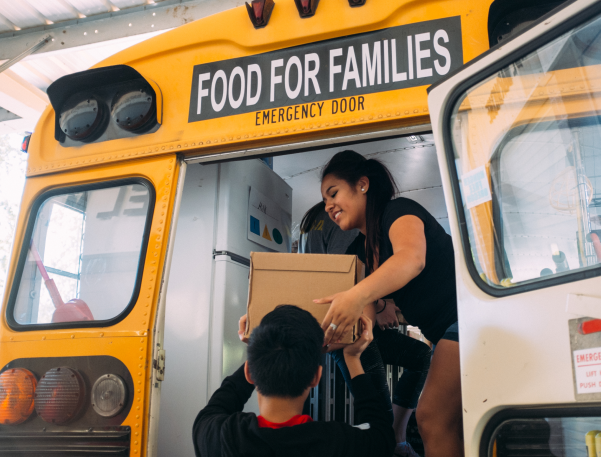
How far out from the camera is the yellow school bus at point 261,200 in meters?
1.28

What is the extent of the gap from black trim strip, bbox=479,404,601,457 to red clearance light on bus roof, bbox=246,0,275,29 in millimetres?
1611

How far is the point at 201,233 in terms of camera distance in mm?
2344

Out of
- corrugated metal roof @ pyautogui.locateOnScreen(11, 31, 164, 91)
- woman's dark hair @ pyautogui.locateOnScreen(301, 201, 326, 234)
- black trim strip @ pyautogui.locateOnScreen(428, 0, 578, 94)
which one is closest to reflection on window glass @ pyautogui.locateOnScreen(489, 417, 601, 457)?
black trim strip @ pyautogui.locateOnScreen(428, 0, 578, 94)

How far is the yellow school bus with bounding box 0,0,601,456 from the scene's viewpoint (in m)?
1.28

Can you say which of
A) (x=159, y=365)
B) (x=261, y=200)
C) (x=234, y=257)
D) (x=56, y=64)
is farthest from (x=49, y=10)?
(x=159, y=365)

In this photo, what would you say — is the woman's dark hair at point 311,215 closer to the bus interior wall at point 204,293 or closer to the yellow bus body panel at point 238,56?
the bus interior wall at point 204,293

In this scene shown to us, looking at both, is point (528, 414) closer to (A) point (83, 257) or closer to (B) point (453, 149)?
(B) point (453, 149)

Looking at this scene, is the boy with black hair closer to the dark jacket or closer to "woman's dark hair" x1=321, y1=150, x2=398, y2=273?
the dark jacket

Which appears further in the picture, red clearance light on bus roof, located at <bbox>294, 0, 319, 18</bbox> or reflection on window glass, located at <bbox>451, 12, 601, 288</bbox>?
red clearance light on bus roof, located at <bbox>294, 0, 319, 18</bbox>

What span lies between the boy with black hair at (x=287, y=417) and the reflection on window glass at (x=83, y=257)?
66 cm

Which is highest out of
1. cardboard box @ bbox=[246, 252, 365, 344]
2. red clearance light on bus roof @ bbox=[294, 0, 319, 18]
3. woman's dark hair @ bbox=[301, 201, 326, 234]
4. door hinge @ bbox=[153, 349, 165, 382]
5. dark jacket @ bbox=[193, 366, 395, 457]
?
red clearance light on bus roof @ bbox=[294, 0, 319, 18]

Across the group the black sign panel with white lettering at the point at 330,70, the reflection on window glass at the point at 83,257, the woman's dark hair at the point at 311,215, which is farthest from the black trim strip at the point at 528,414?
the woman's dark hair at the point at 311,215

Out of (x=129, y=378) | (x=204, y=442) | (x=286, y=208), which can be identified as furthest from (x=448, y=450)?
(x=286, y=208)

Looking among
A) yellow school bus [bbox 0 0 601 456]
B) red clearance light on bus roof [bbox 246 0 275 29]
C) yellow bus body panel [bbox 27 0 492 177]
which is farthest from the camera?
red clearance light on bus roof [bbox 246 0 275 29]
